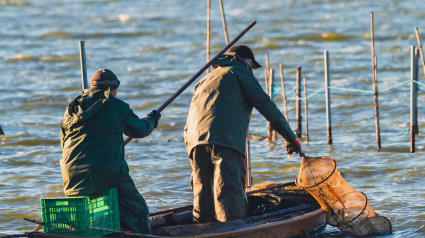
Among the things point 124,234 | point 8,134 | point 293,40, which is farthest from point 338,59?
point 124,234

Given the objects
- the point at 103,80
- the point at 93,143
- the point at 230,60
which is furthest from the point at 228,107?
the point at 93,143

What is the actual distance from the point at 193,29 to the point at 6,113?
42.5 feet

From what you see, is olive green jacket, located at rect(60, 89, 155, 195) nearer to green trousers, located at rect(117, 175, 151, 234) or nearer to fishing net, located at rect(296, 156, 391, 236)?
green trousers, located at rect(117, 175, 151, 234)

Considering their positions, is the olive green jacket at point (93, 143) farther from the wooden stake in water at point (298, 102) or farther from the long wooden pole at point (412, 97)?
the wooden stake in water at point (298, 102)

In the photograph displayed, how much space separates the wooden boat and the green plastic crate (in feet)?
0.43

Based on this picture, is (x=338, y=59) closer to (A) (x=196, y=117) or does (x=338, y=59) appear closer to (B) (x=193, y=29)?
(B) (x=193, y=29)

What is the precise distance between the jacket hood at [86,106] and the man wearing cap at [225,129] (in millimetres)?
1035

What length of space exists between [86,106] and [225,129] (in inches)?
48.1

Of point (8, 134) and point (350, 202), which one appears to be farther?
point (8, 134)

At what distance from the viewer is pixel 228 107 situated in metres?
6.80

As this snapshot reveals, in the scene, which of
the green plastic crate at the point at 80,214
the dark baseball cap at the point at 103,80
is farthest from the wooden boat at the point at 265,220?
the dark baseball cap at the point at 103,80

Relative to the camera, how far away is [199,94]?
22.9ft

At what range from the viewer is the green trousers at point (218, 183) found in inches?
268

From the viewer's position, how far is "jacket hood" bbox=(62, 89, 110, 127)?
19.9ft
